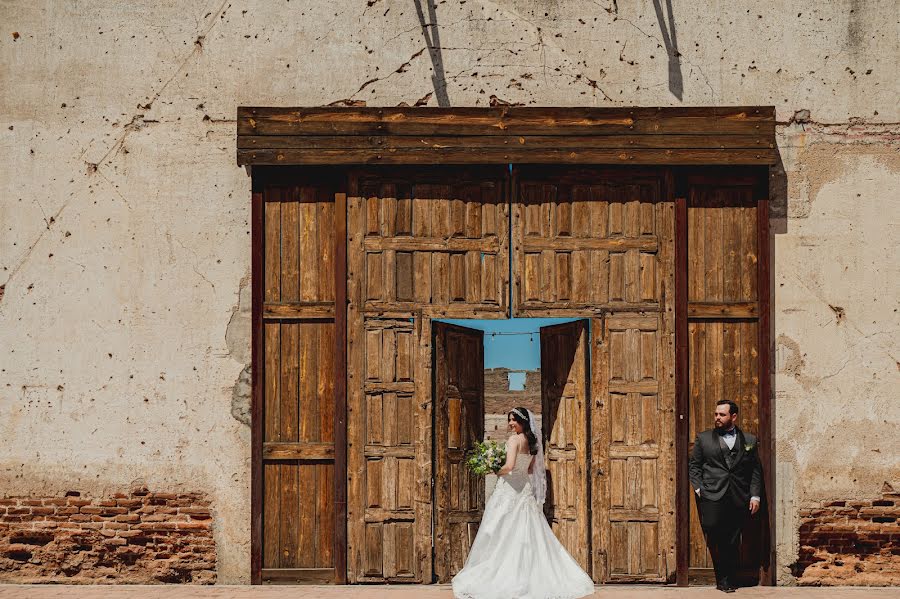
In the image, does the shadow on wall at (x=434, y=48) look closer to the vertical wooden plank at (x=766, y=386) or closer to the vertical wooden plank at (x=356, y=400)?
the vertical wooden plank at (x=356, y=400)

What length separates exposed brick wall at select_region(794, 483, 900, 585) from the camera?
906 cm

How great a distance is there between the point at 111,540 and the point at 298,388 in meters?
2.09

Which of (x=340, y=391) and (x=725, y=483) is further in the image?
(x=340, y=391)

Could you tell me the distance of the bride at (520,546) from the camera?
833 centimetres

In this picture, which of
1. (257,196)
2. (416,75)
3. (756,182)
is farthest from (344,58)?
(756,182)

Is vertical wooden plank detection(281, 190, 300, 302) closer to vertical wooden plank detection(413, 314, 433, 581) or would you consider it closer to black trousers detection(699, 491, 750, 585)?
vertical wooden plank detection(413, 314, 433, 581)

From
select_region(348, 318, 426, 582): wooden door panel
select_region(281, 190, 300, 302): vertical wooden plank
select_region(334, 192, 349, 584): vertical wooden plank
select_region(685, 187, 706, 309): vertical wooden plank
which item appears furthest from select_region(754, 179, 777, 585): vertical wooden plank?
select_region(281, 190, 300, 302): vertical wooden plank

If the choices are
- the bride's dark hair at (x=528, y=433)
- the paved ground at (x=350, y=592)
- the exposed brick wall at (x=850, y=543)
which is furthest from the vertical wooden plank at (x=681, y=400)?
the bride's dark hair at (x=528, y=433)

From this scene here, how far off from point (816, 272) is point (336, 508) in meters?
4.65

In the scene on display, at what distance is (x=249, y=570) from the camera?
9148 mm

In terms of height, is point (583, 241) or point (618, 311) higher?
point (583, 241)

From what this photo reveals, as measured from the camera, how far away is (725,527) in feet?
28.7

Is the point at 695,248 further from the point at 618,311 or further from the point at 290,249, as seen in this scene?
the point at 290,249

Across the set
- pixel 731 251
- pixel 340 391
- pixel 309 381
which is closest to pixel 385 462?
pixel 340 391
